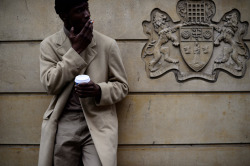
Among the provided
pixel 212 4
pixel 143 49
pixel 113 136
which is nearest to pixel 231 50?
pixel 212 4

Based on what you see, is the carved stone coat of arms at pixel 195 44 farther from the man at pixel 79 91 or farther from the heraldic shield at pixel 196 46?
the man at pixel 79 91

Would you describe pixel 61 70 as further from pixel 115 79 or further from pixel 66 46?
pixel 115 79

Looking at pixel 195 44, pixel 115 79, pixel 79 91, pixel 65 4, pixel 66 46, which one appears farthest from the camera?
pixel 195 44

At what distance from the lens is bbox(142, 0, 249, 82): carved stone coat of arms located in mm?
3318

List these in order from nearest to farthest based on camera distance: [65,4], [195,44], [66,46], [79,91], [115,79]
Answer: [79,91]
[65,4]
[66,46]
[115,79]
[195,44]

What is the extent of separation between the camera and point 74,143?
8.51 ft

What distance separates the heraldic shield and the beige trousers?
1.65 m

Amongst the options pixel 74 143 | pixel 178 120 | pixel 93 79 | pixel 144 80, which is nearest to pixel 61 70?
pixel 93 79

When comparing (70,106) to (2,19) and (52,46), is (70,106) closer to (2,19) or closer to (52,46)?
(52,46)

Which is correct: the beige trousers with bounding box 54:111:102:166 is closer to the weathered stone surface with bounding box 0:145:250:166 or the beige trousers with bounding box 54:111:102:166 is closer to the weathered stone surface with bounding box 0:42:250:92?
the weathered stone surface with bounding box 0:145:250:166

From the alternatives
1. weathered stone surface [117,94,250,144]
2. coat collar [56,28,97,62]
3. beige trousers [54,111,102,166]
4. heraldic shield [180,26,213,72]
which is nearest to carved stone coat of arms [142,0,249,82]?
heraldic shield [180,26,213,72]

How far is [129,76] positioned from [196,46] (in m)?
1.01

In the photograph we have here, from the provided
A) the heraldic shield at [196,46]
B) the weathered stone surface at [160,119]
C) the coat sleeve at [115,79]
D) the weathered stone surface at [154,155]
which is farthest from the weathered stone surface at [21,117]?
the heraldic shield at [196,46]

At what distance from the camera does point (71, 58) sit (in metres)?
2.47
